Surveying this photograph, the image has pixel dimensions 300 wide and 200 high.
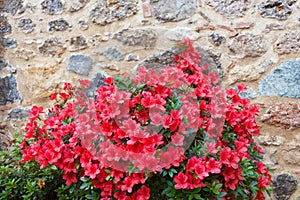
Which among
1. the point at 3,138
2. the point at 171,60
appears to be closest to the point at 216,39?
the point at 171,60

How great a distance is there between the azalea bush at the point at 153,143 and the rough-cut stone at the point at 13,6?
997 mm

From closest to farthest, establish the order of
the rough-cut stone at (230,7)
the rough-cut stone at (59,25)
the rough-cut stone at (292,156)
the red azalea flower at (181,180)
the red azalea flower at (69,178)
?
the red azalea flower at (181,180), the red azalea flower at (69,178), the rough-cut stone at (292,156), the rough-cut stone at (230,7), the rough-cut stone at (59,25)

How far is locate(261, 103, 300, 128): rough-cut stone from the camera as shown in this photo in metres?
1.90

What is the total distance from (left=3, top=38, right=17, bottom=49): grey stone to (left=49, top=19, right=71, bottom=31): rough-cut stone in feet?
0.98

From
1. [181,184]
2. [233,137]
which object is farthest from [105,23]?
[181,184]

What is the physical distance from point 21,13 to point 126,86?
A: 1205 mm

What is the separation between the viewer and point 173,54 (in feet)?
6.77

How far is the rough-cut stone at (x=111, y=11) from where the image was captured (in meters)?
2.14

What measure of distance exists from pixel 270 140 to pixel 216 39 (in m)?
0.71

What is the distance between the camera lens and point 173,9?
82.4 inches

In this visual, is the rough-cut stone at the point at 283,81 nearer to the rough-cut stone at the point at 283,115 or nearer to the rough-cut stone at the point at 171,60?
the rough-cut stone at the point at 283,115

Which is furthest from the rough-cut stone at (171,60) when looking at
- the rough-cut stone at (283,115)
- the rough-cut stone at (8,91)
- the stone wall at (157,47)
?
the rough-cut stone at (8,91)

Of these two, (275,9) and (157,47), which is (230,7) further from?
(157,47)

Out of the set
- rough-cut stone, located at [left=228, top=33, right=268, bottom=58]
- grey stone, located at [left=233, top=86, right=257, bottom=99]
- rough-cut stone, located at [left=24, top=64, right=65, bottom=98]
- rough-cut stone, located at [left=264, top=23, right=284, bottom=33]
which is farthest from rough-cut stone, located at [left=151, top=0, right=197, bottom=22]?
rough-cut stone, located at [left=24, top=64, right=65, bottom=98]
